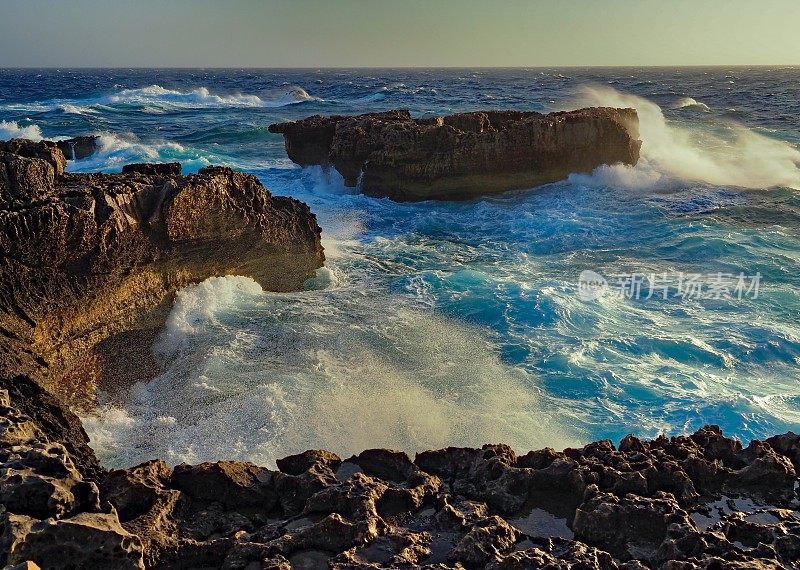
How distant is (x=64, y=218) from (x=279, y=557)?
5310 mm

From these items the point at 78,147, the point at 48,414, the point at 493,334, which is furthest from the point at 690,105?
the point at 48,414

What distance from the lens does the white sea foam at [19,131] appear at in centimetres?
3017

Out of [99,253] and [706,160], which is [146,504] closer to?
[99,253]

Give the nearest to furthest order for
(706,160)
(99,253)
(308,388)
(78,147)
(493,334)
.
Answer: (308,388)
(99,253)
(493,334)
(78,147)
(706,160)

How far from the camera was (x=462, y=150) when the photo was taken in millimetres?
17641

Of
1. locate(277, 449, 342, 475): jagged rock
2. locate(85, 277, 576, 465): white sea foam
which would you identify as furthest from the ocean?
locate(277, 449, 342, 475): jagged rock

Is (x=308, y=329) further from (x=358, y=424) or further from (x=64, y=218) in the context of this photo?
(x=64, y=218)

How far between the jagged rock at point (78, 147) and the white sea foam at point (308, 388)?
15693 mm

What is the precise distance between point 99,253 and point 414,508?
17.7 ft

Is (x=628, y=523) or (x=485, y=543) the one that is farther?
(x=628, y=523)

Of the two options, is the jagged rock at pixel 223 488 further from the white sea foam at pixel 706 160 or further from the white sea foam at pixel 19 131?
the white sea foam at pixel 19 131

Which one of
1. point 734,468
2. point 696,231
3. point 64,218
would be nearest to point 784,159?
point 696,231

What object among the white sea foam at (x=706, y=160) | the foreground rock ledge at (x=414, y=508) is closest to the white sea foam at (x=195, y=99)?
the white sea foam at (x=706, y=160)

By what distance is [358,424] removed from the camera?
6820mm
